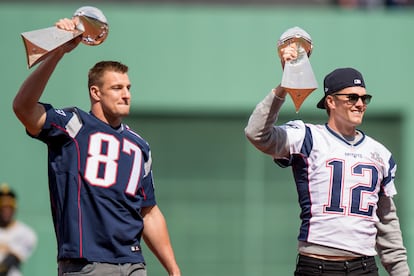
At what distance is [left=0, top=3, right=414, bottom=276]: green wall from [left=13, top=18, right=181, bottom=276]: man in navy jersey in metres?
7.89

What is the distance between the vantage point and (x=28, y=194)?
47.3ft

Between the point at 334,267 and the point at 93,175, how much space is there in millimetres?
1505

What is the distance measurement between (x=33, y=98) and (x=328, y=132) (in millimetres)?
1844

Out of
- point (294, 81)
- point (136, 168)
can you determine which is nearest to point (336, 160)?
point (294, 81)

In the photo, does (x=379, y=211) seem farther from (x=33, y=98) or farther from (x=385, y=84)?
(x=385, y=84)

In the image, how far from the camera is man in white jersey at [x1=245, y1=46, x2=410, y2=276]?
21.3 feet

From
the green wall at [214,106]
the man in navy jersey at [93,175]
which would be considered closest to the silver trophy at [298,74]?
the man in navy jersey at [93,175]

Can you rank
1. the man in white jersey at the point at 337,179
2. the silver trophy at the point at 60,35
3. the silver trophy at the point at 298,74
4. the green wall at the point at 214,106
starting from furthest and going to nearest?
the green wall at the point at 214,106
the man in white jersey at the point at 337,179
the silver trophy at the point at 298,74
the silver trophy at the point at 60,35

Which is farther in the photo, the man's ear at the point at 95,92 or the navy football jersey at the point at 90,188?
the man's ear at the point at 95,92

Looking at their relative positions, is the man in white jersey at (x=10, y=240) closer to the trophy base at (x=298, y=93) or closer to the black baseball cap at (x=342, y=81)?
the black baseball cap at (x=342, y=81)

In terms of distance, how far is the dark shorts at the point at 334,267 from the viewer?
256 inches

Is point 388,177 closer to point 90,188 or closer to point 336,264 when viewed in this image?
point 336,264

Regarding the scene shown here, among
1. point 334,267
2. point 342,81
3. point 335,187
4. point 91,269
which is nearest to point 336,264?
point 334,267

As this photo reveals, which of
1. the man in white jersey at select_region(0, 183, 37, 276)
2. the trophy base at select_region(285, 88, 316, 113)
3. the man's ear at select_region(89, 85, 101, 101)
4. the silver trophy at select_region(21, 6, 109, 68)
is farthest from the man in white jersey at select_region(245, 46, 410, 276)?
the man in white jersey at select_region(0, 183, 37, 276)
